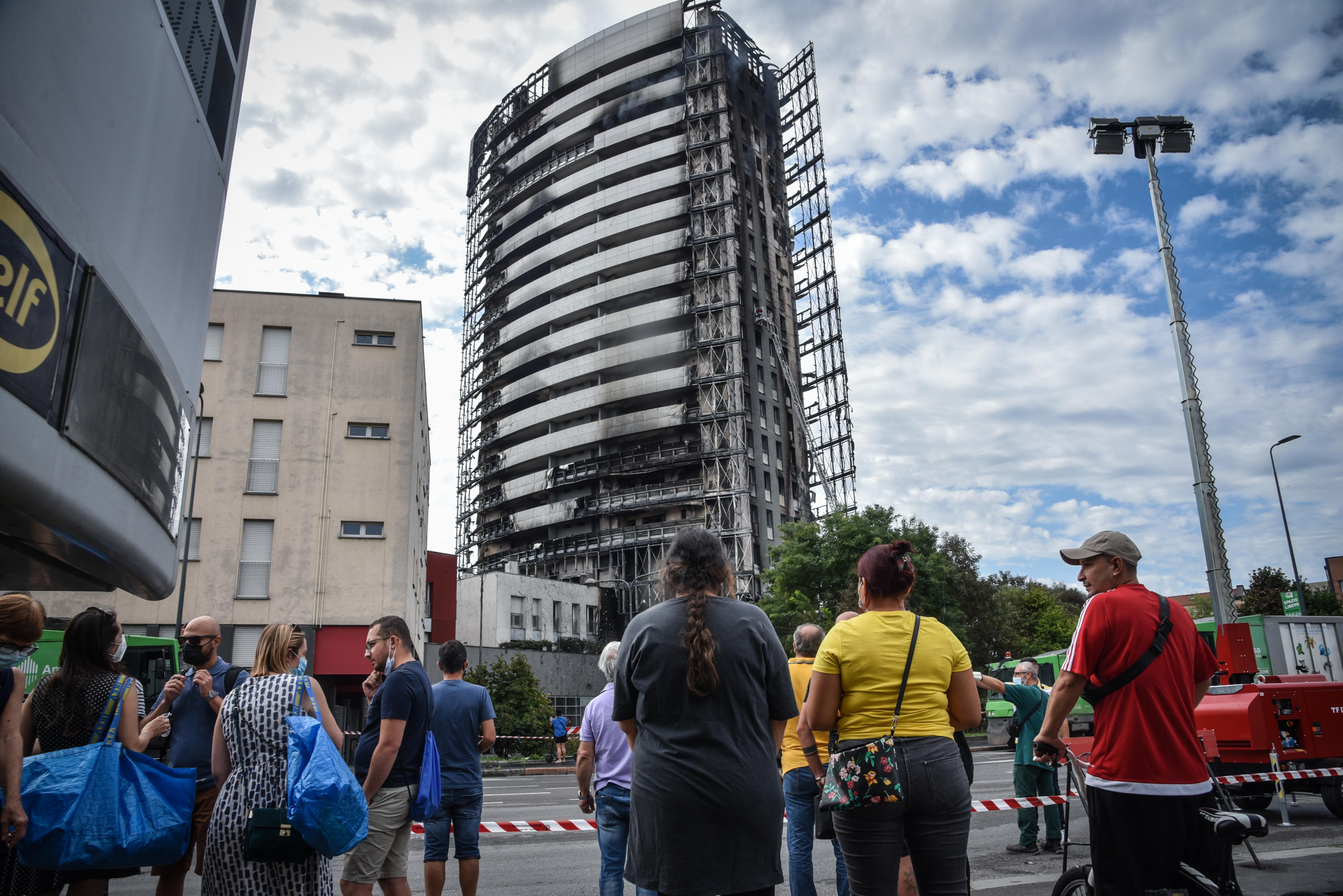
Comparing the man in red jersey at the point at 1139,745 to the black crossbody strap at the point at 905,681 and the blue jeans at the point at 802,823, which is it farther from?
the blue jeans at the point at 802,823

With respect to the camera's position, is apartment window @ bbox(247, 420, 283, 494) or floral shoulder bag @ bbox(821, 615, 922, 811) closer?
floral shoulder bag @ bbox(821, 615, 922, 811)

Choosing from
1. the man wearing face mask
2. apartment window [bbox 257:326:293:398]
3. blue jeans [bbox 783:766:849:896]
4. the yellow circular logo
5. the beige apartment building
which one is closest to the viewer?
the yellow circular logo

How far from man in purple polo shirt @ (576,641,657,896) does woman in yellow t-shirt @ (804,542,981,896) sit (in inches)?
59.5

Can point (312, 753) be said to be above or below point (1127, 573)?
below

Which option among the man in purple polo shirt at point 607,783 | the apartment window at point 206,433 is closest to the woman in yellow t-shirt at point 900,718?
the man in purple polo shirt at point 607,783

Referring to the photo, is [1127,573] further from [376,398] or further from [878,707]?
[376,398]

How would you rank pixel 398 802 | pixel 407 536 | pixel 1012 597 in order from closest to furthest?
pixel 398 802 → pixel 407 536 → pixel 1012 597

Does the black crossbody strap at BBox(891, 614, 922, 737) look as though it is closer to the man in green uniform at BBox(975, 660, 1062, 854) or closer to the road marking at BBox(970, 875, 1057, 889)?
the road marking at BBox(970, 875, 1057, 889)

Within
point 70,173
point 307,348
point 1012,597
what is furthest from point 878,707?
point 1012,597

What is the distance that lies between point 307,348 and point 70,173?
25659 millimetres

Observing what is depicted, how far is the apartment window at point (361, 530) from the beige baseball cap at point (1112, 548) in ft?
80.3

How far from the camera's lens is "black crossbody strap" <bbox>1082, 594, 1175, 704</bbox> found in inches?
143

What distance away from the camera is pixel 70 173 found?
3223mm

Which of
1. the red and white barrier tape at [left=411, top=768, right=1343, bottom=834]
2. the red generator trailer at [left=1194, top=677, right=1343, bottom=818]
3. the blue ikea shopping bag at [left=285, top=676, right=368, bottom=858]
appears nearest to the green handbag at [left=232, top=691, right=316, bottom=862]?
the blue ikea shopping bag at [left=285, top=676, right=368, bottom=858]
